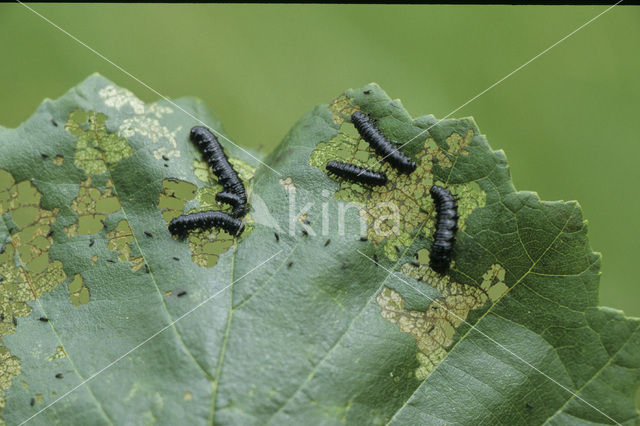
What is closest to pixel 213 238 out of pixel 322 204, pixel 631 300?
pixel 322 204

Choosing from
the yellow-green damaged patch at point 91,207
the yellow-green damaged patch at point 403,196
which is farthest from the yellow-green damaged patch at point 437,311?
the yellow-green damaged patch at point 91,207

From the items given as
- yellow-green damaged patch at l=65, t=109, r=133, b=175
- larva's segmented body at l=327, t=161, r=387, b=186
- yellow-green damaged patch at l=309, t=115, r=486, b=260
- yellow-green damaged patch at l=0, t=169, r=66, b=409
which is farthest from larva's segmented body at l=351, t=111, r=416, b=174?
yellow-green damaged patch at l=0, t=169, r=66, b=409

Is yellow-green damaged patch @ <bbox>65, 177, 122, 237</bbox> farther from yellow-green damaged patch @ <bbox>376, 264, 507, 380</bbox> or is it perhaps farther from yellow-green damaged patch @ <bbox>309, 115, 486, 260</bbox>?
yellow-green damaged patch @ <bbox>376, 264, 507, 380</bbox>

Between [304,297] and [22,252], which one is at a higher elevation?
[22,252]

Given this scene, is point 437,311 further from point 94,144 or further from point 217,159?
point 94,144

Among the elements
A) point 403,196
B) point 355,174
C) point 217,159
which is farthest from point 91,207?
point 403,196
